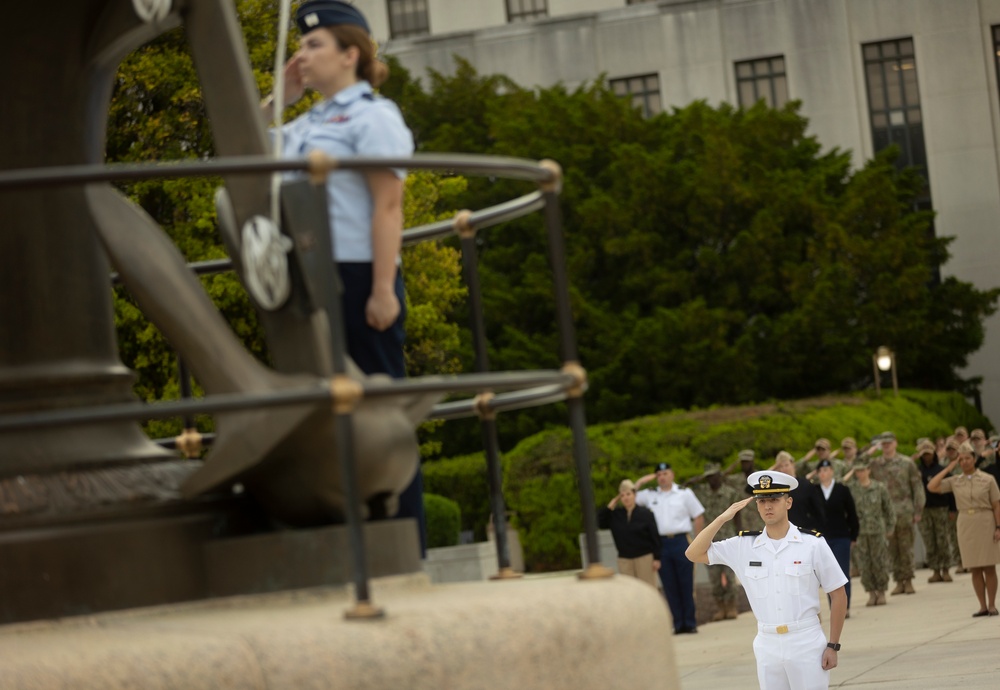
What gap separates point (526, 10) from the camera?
52.6 m

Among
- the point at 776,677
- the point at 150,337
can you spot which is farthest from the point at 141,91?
the point at 776,677

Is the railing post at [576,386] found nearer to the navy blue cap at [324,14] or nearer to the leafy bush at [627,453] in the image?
the navy blue cap at [324,14]

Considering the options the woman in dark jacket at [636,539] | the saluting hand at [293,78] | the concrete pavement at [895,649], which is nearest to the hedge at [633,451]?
the woman in dark jacket at [636,539]

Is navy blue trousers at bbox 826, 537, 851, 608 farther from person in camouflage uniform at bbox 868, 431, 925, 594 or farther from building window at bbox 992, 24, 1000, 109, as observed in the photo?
Result: building window at bbox 992, 24, 1000, 109

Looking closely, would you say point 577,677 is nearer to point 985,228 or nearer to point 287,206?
point 287,206

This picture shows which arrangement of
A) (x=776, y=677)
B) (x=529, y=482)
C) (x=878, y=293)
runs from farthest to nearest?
(x=878, y=293) → (x=529, y=482) → (x=776, y=677)

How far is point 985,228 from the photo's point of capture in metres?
46.8

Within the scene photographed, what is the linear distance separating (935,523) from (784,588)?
15.9 m

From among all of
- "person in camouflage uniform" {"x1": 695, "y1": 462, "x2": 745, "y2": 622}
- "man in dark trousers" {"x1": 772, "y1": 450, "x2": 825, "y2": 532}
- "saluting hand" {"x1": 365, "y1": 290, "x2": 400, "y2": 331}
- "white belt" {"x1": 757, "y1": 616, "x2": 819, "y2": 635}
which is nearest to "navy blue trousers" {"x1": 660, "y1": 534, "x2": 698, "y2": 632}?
"person in camouflage uniform" {"x1": 695, "y1": 462, "x2": 745, "y2": 622}

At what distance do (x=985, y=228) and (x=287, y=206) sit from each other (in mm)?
45229

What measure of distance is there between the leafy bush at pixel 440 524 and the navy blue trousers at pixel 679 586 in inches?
286

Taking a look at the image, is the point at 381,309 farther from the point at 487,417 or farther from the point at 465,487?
the point at 465,487

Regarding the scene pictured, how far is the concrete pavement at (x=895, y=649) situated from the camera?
13016mm

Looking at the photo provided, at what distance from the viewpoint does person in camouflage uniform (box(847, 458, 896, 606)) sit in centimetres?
2097
